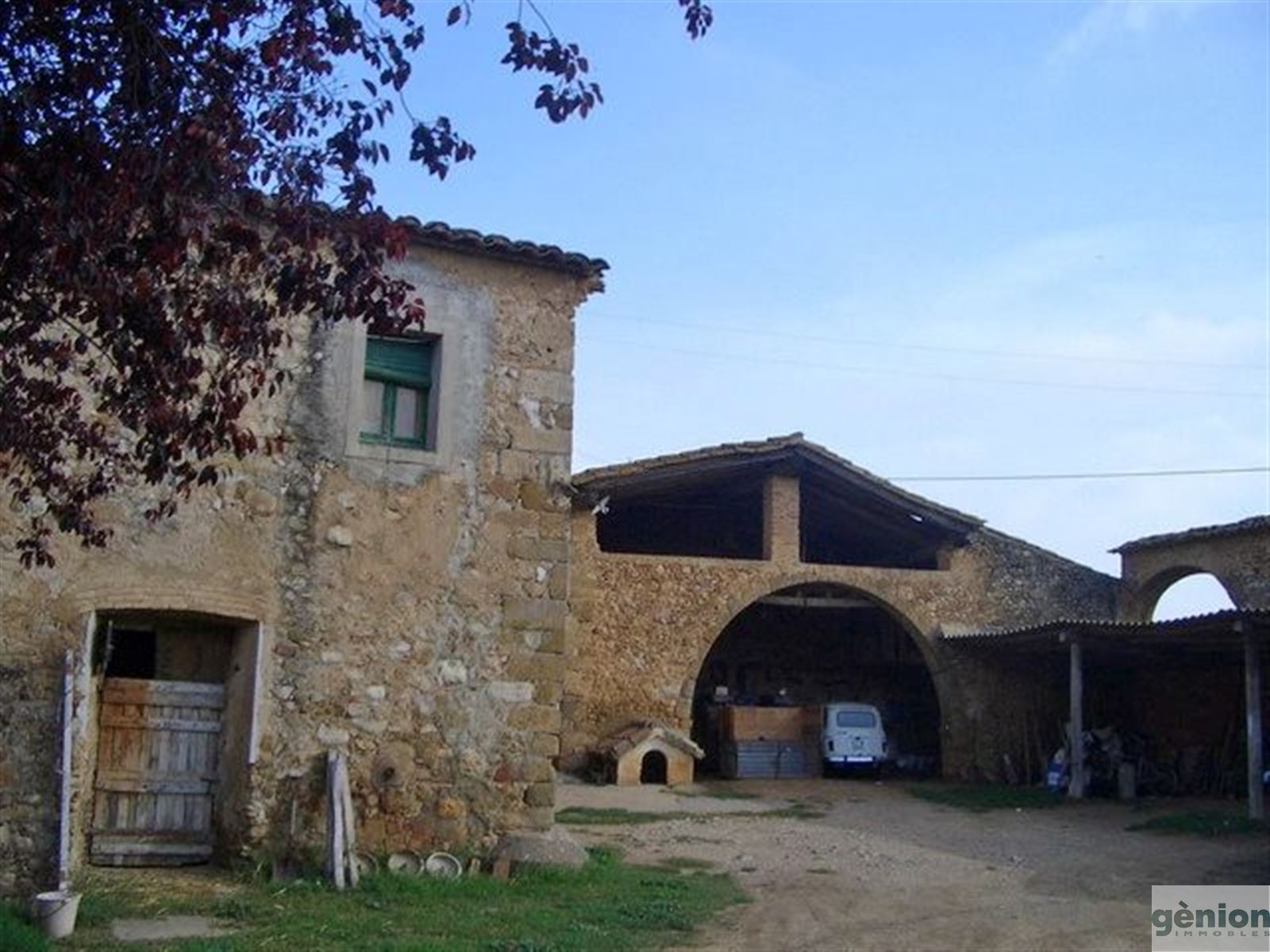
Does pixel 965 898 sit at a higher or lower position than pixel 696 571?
lower

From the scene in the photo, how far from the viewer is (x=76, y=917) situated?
7.53 meters

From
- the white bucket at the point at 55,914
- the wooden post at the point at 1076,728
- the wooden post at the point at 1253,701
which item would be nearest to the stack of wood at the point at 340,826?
the white bucket at the point at 55,914

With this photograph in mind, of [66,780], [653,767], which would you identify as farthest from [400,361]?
[653,767]

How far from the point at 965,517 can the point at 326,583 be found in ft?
43.5

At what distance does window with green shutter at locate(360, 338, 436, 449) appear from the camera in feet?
32.0

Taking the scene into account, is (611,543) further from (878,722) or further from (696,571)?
(878,722)

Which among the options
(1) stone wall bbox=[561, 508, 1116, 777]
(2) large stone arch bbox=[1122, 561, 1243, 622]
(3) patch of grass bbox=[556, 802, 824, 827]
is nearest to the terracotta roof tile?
(3) patch of grass bbox=[556, 802, 824, 827]

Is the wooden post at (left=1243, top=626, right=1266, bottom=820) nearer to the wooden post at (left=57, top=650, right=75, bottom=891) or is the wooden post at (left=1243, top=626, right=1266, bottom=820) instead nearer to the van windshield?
the van windshield

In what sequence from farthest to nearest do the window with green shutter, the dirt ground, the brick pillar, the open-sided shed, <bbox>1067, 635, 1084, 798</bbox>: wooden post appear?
the brick pillar < <bbox>1067, 635, 1084, 798</bbox>: wooden post < the open-sided shed < the window with green shutter < the dirt ground

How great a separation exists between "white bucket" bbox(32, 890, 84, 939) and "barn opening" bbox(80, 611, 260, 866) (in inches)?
57.3

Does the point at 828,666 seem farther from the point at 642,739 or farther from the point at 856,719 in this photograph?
the point at 642,739

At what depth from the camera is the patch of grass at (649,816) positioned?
13.7 metres

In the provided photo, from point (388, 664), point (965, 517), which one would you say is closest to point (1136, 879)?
point (388, 664)

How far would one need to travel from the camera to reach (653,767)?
18094 mm
